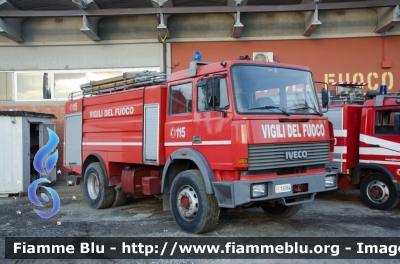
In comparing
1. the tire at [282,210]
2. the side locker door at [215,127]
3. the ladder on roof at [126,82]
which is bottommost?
the tire at [282,210]

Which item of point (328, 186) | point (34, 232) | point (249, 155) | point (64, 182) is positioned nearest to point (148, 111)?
point (249, 155)

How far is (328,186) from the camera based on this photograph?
20.0 feet

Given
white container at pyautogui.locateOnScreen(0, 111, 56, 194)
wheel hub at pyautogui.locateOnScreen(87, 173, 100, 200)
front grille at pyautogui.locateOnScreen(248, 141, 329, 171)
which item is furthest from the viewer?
white container at pyautogui.locateOnScreen(0, 111, 56, 194)

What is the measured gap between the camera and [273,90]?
576cm

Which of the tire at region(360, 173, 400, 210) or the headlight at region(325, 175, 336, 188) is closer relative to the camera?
the headlight at region(325, 175, 336, 188)

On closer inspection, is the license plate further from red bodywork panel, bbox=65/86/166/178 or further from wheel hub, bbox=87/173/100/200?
wheel hub, bbox=87/173/100/200

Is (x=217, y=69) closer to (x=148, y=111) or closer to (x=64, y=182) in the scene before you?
(x=148, y=111)

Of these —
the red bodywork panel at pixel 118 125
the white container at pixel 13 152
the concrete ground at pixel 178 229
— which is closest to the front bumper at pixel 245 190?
the concrete ground at pixel 178 229

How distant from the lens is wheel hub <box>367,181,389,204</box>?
7.66 m

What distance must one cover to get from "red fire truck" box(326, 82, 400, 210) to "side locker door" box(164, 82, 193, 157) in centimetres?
396

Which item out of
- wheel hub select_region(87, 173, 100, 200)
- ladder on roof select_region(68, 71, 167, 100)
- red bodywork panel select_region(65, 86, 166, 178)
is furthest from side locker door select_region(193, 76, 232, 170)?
wheel hub select_region(87, 173, 100, 200)

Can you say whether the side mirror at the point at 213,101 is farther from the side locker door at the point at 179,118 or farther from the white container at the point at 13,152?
the white container at the point at 13,152

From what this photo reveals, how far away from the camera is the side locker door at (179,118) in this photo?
613 cm

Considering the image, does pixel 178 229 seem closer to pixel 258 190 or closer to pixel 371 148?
pixel 258 190
